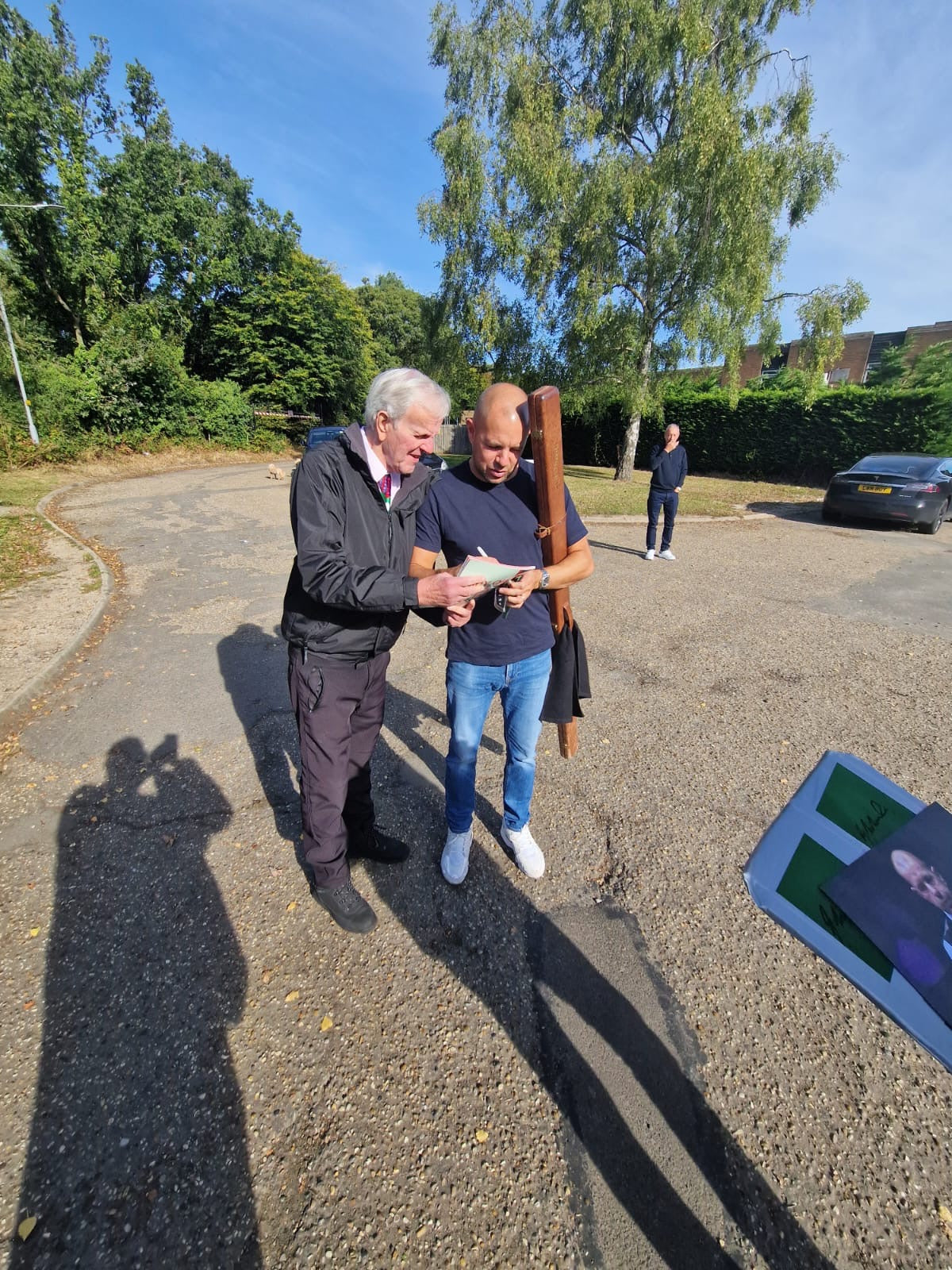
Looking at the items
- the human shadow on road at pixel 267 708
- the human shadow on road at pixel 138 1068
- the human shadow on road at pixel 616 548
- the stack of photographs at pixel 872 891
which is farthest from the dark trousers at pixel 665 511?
the stack of photographs at pixel 872 891

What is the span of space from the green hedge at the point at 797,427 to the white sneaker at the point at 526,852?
17260 mm

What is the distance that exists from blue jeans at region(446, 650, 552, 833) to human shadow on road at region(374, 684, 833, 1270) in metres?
0.38

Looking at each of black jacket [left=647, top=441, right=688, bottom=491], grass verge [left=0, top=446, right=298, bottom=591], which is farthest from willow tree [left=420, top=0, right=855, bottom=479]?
grass verge [left=0, top=446, right=298, bottom=591]

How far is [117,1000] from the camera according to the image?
2.12m

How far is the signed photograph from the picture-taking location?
97 centimetres

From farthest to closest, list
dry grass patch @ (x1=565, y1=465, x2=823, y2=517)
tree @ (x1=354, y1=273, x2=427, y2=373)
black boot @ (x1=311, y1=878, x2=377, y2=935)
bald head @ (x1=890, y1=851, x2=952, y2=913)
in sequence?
tree @ (x1=354, y1=273, x2=427, y2=373)
dry grass patch @ (x1=565, y1=465, x2=823, y2=517)
black boot @ (x1=311, y1=878, x2=377, y2=935)
bald head @ (x1=890, y1=851, x2=952, y2=913)

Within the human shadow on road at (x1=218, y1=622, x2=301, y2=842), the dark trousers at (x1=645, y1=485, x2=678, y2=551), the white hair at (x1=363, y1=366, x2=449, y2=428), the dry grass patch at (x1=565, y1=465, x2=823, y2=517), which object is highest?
the white hair at (x1=363, y1=366, x2=449, y2=428)

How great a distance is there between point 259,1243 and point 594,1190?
941 mm

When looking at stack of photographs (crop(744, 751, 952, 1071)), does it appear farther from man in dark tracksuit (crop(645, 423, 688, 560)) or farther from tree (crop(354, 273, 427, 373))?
tree (crop(354, 273, 427, 373))

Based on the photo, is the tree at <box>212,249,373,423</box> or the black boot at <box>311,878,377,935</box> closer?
the black boot at <box>311,878,377,935</box>

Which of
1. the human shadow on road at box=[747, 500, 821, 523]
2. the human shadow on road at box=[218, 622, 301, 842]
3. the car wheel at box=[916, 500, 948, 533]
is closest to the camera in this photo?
the human shadow on road at box=[218, 622, 301, 842]

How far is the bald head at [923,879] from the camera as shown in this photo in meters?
1.06

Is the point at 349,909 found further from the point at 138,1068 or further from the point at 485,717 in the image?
the point at 485,717

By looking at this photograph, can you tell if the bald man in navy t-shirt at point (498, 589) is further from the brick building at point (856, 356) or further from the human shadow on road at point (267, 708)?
the brick building at point (856, 356)
